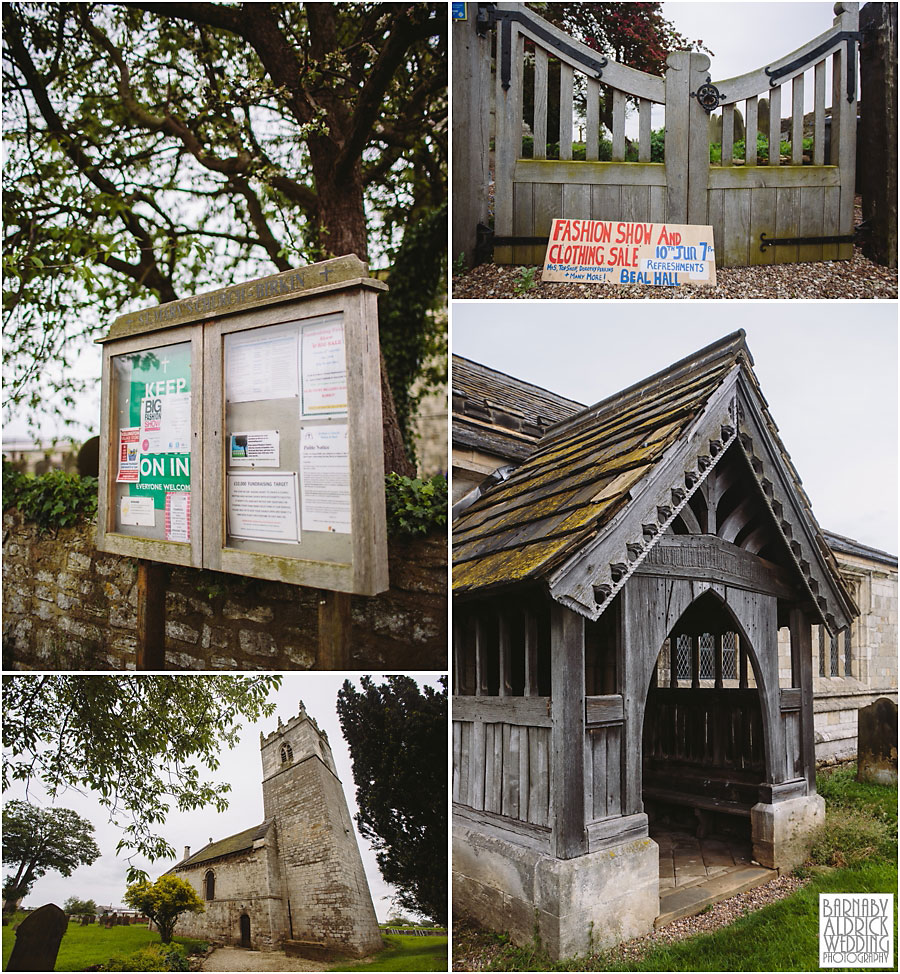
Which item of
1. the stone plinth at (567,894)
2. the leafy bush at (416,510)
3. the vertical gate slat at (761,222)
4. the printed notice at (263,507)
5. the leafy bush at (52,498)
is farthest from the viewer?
the leafy bush at (52,498)

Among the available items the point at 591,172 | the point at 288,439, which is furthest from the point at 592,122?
the point at 288,439

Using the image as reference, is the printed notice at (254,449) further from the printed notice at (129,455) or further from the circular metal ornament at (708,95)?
the circular metal ornament at (708,95)

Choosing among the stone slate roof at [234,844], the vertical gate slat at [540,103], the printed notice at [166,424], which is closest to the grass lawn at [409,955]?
the stone slate roof at [234,844]

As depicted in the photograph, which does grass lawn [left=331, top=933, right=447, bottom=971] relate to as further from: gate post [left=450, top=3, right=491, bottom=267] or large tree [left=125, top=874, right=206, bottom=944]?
gate post [left=450, top=3, right=491, bottom=267]

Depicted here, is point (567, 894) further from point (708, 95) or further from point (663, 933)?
point (708, 95)

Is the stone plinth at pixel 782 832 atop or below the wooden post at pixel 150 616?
below

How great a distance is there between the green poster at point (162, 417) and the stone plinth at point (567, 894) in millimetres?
2495

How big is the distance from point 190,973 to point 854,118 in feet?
19.1

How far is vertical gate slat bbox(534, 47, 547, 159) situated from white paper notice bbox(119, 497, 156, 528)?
276 cm

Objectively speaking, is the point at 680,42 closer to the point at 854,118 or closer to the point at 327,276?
the point at 854,118

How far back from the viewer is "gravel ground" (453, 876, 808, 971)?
328 centimetres

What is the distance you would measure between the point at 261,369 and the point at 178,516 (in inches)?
35.8

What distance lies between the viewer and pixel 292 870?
353 cm

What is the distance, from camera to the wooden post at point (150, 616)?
146 inches
